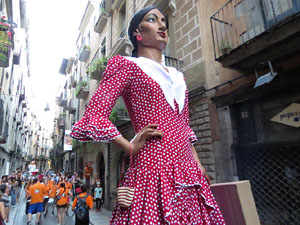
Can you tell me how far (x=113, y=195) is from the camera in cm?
1145

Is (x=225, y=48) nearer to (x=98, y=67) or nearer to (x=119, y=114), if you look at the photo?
(x=119, y=114)

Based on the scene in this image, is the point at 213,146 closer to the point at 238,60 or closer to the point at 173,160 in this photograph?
the point at 238,60

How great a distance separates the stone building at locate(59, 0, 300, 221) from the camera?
4230 mm

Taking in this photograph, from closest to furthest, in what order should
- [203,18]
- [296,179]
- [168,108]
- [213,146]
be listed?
[168,108] → [296,179] → [213,146] → [203,18]

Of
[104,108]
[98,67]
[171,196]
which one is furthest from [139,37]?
[98,67]

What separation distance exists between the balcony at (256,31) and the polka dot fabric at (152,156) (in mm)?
3603

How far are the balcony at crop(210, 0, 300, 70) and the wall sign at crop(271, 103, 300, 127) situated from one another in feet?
3.26

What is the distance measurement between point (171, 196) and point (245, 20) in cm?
525

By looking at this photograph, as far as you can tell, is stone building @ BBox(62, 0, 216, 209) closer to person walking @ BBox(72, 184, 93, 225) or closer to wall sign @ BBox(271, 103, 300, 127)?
wall sign @ BBox(271, 103, 300, 127)

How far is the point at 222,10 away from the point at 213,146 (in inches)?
132

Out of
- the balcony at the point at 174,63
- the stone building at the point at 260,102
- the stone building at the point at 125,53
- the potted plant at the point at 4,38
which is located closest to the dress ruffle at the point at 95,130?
the stone building at the point at 260,102

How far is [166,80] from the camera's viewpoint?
4.61 feet

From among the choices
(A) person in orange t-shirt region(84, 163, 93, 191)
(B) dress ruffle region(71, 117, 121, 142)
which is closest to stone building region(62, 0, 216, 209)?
(A) person in orange t-shirt region(84, 163, 93, 191)

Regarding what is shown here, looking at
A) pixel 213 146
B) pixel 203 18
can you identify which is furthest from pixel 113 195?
pixel 203 18
